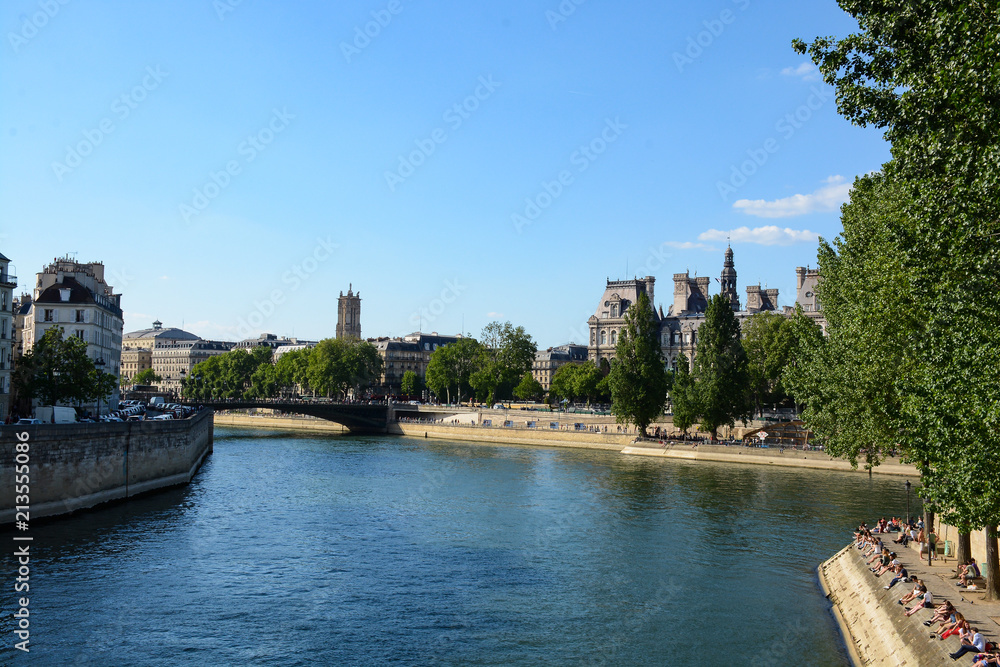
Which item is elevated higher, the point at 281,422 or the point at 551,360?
the point at 551,360

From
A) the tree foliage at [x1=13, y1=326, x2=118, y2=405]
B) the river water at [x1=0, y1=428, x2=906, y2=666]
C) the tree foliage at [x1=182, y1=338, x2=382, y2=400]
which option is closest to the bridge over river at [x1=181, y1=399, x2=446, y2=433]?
the tree foliage at [x1=182, y1=338, x2=382, y2=400]

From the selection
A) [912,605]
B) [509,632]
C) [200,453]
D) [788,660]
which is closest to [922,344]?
[912,605]

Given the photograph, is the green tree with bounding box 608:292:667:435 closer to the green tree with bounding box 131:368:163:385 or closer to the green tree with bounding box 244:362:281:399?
the green tree with bounding box 244:362:281:399

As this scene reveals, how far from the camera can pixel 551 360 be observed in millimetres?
178375

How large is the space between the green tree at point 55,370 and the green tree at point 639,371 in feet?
146

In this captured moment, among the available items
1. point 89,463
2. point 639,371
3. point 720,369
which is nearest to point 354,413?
point 639,371

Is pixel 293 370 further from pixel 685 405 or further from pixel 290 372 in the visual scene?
pixel 685 405

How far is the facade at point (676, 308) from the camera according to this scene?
134 meters

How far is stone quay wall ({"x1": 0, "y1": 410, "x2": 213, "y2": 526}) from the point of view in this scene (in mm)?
30969

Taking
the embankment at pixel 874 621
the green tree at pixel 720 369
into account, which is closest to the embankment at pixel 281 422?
the green tree at pixel 720 369

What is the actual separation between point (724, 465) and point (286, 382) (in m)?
93.9

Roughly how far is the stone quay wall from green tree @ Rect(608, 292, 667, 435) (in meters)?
40.4

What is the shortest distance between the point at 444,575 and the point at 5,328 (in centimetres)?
3573

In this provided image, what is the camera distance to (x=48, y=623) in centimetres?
2219
